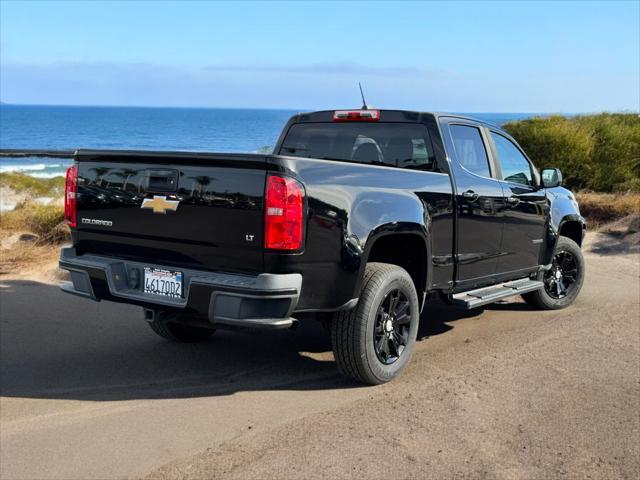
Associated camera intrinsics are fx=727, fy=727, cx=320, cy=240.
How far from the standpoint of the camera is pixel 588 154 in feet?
54.5

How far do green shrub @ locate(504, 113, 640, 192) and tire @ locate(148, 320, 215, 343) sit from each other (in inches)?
485

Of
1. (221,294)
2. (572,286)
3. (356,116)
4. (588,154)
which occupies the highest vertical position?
(356,116)

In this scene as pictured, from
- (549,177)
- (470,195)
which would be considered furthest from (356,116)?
(549,177)

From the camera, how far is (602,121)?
19.0m

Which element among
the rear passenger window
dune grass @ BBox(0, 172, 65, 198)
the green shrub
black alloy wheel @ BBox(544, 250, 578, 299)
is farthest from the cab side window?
dune grass @ BBox(0, 172, 65, 198)

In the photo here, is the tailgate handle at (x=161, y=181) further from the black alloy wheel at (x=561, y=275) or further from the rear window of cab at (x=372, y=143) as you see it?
the black alloy wheel at (x=561, y=275)

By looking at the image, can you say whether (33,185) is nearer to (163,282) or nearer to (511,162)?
(511,162)

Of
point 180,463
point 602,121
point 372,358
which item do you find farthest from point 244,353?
point 602,121

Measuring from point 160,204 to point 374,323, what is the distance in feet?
5.37

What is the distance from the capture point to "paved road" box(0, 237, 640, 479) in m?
3.80

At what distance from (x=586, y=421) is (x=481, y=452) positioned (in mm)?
883

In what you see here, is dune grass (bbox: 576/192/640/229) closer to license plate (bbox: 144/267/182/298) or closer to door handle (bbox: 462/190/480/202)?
door handle (bbox: 462/190/480/202)

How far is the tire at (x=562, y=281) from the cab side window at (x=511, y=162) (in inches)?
37.2

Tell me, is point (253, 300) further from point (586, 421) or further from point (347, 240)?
point (586, 421)
